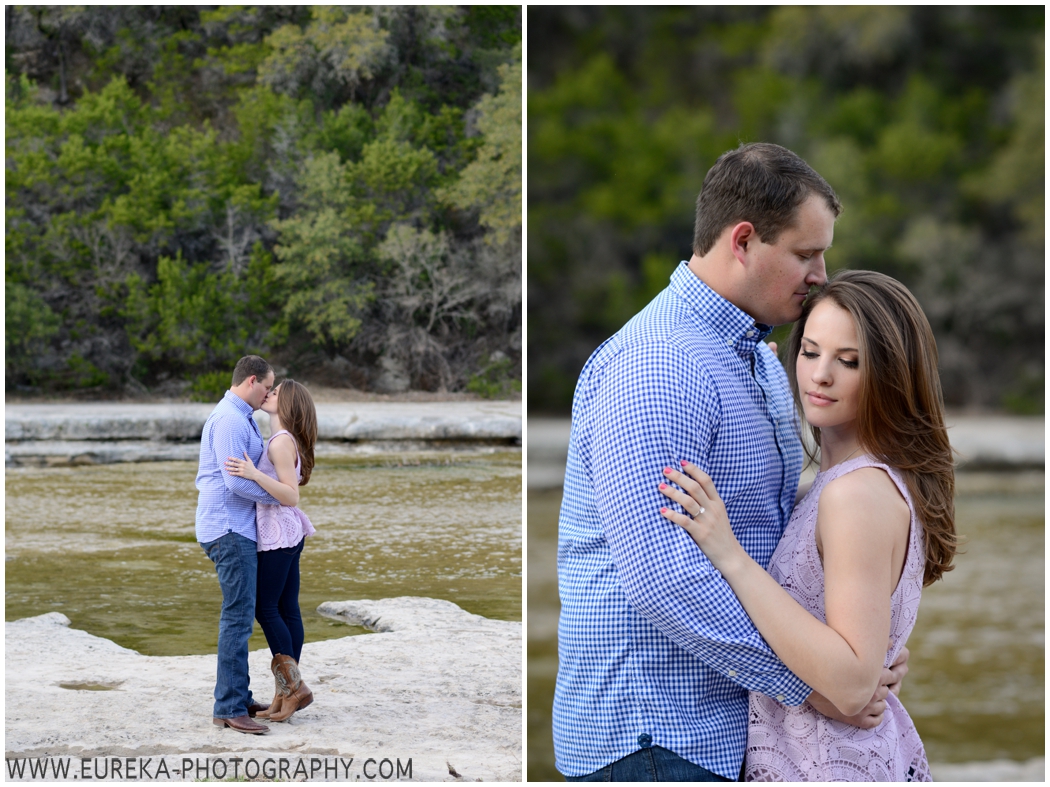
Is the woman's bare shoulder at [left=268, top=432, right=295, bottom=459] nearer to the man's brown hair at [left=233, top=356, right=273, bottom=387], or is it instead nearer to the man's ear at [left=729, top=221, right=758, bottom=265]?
the man's brown hair at [left=233, top=356, right=273, bottom=387]

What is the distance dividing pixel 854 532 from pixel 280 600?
5.15 feet

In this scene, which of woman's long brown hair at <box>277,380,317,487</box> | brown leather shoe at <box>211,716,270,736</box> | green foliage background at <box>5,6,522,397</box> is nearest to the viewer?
woman's long brown hair at <box>277,380,317,487</box>

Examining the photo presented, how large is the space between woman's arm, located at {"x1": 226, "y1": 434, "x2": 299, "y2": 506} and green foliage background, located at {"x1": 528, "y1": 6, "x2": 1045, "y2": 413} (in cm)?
969

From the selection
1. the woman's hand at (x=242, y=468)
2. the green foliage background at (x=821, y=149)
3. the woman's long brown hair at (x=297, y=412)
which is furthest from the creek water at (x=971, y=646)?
the woman's hand at (x=242, y=468)

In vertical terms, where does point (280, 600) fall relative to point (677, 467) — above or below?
below

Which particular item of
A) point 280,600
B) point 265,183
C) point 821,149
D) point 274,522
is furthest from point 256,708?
point 821,149

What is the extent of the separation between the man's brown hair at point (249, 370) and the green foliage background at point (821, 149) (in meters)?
9.72

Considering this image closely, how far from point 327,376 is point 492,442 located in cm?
59

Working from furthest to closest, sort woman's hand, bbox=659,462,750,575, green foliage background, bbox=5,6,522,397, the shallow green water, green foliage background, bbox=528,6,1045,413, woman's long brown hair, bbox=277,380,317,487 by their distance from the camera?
green foliage background, bbox=528,6,1045,413, green foliage background, bbox=5,6,522,397, the shallow green water, woman's long brown hair, bbox=277,380,317,487, woman's hand, bbox=659,462,750,575

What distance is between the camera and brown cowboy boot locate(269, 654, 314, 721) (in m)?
2.21

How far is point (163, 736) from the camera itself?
2.23 metres

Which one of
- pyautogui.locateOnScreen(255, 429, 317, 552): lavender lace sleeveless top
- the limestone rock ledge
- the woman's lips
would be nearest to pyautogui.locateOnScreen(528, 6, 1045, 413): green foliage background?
the limestone rock ledge

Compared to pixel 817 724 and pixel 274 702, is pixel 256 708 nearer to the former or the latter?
pixel 274 702

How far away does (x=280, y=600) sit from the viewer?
7.23 ft
